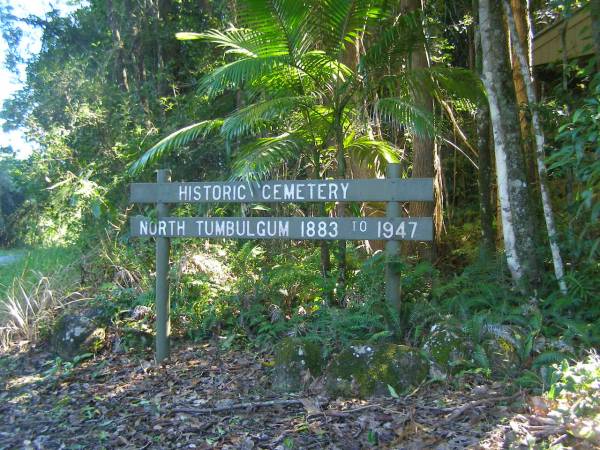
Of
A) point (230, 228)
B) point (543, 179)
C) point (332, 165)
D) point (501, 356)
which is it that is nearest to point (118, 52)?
point (332, 165)

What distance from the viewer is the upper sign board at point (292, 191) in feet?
17.2

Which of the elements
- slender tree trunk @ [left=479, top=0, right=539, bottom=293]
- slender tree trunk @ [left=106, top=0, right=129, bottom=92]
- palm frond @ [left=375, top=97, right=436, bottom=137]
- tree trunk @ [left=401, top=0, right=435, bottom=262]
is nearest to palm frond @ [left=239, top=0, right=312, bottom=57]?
palm frond @ [left=375, top=97, right=436, bottom=137]

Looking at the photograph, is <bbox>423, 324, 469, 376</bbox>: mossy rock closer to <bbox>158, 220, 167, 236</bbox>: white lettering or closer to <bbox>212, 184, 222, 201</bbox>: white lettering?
<bbox>212, 184, 222, 201</bbox>: white lettering

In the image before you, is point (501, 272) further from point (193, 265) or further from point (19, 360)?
point (19, 360)

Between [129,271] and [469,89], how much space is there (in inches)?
198

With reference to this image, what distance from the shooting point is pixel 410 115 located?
20.0 feet

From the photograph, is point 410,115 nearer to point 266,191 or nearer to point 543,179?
point 543,179

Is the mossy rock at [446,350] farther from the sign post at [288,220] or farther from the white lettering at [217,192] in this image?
the white lettering at [217,192]

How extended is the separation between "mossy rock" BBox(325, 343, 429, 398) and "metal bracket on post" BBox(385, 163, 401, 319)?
1.89 feet

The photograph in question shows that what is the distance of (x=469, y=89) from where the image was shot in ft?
21.7

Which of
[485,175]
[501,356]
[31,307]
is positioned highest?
[485,175]

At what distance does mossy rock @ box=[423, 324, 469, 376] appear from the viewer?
4.67 m

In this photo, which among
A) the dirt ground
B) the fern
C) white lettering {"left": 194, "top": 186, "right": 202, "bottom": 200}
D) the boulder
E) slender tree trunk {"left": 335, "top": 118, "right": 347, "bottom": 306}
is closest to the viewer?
the dirt ground

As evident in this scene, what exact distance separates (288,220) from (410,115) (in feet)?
5.80
